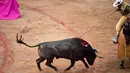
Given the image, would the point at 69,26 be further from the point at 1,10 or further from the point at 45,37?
the point at 1,10

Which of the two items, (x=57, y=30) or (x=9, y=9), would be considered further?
(x=9, y=9)

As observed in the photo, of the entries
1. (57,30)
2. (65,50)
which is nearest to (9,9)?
(57,30)

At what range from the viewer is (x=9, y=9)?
8641mm

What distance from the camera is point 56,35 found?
738 cm

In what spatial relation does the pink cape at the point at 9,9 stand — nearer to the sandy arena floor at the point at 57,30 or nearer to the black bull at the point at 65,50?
the sandy arena floor at the point at 57,30

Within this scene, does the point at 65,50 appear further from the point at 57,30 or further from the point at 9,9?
the point at 9,9

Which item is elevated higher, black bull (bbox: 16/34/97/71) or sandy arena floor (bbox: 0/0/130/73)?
black bull (bbox: 16/34/97/71)

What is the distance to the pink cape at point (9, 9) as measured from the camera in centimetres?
856

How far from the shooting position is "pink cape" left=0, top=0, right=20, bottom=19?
28.1 feet

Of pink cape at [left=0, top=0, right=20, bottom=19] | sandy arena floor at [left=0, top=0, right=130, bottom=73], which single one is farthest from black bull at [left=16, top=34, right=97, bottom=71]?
pink cape at [left=0, top=0, right=20, bottom=19]

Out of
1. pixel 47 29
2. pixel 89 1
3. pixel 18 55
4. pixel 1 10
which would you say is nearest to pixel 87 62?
pixel 18 55

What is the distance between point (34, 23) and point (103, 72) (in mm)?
3033

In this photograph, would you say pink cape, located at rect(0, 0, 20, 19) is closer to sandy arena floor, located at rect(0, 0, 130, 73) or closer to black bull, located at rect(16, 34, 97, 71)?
sandy arena floor, located at rect(0, 0, 130, 73)

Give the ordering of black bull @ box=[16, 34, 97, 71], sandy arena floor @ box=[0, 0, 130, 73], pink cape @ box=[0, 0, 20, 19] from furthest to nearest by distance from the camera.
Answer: pink cape @ box=[0, 0, 20, 19] < sandy arena floor @ box=[0, 0, 130, 73] < black bull @ box=[16, 34, 97, 71]
